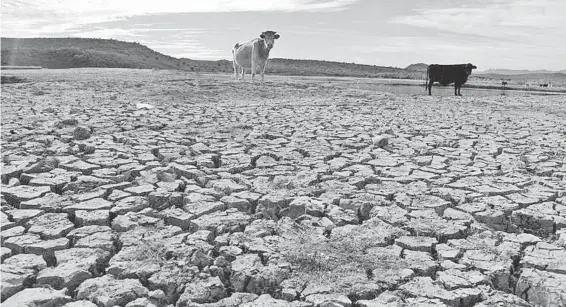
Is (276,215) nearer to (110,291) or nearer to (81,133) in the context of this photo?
(110,291)

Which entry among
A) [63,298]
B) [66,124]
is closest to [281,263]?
[63,298]

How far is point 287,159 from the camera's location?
5.03m

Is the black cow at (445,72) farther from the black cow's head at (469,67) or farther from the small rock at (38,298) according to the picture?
the small rock at (38,298)

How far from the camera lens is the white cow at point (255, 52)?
14.5 metres

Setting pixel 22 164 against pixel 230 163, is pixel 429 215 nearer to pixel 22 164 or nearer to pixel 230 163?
pixel 230 163

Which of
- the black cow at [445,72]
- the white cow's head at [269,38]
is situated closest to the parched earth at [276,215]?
the white cow's head at [269,38]

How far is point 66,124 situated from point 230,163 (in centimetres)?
280

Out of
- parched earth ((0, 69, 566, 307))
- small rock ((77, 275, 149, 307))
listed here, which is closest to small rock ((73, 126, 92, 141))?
parched earth ((0, 69, 566, 307))

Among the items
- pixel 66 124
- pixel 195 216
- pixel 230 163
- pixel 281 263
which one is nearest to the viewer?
pixel 281 263

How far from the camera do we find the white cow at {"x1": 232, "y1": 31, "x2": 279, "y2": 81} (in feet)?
47.7

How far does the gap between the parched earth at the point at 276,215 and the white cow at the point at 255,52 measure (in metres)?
8.26

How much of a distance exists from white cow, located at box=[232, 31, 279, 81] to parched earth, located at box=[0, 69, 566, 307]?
8.26m

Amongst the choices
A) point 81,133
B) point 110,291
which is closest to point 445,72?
point 81,133

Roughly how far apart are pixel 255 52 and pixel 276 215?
39.9 ft
